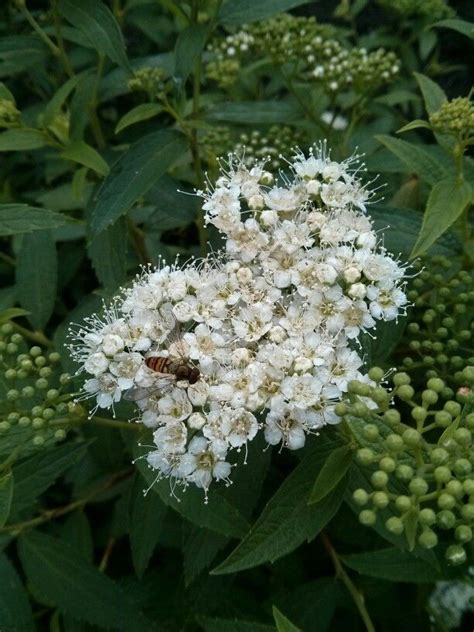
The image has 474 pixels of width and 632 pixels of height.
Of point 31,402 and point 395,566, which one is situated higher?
point 31,402

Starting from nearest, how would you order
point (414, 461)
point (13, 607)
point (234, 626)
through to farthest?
1. point (414, 461)
2. point (234, 626)
3. point (13, 607)

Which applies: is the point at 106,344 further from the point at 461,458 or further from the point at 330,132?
the point at 330,132

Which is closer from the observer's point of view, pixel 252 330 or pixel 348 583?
pixel 252 330

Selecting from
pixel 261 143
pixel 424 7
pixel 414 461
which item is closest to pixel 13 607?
pixel 414 461

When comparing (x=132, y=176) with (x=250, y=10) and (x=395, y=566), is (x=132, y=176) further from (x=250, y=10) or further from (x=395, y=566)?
(x=395, y=566)

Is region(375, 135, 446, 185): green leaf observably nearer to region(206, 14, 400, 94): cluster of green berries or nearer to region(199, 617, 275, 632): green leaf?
region(206, 14, 400, 94): cluster of green berries

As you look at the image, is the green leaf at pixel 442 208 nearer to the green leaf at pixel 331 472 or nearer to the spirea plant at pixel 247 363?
the spirea plant at pixel 247 363
